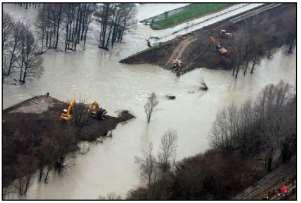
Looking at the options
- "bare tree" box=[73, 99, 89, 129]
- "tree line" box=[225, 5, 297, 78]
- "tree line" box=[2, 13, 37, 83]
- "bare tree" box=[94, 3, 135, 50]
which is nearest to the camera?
"bare tree" box=[73, 99, 89, 129]

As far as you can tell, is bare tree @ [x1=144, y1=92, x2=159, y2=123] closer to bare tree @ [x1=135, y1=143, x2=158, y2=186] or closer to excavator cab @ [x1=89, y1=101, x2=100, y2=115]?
excavator cab @ [x1=89, y1=101, x2=100, y2=115]

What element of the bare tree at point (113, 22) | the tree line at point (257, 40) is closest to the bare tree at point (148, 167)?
the tree line at point (257, 40)

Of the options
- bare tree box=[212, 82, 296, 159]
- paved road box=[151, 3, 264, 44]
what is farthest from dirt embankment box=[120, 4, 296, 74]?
bare tree box=[212, 82, 296, 159]

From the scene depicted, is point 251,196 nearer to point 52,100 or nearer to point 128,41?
point 52,100

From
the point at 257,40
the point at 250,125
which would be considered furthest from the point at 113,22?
the point at 250,125

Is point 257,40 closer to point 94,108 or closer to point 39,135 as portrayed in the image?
point 94,108

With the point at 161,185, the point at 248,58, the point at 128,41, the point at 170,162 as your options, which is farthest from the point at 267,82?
the point at 161,185
